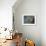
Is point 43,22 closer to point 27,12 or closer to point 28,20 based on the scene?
point 28,20

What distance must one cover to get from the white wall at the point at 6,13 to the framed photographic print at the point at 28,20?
2.69 feet

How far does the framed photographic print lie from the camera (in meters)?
4.72

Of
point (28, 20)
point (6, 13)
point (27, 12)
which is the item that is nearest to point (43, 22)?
point (28, 20)

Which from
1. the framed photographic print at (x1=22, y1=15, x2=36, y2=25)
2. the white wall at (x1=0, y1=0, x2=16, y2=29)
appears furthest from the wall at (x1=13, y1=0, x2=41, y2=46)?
the white wall at (x1=0, y1=0, x2=16, y2=29)

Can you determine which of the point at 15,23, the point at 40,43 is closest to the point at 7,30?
the point at 15,23

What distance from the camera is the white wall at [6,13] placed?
400 centimetres

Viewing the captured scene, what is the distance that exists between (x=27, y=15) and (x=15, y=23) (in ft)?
1.89

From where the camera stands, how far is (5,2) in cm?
402

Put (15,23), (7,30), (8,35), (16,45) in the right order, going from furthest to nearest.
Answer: (15,23)
(7,30)
(8,35)
(16,45)

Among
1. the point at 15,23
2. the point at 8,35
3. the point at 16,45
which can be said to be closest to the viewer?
the point at 16,45

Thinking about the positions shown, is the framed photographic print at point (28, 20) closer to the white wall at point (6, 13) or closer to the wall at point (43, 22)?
the wall at point (43, 22)

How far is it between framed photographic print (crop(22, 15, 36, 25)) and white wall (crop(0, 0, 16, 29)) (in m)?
0.82

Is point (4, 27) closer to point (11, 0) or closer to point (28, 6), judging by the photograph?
point (11, 0)

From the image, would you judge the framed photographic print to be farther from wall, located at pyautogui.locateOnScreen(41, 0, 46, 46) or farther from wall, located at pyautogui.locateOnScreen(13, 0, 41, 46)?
wall, located at pyautogui.locateOnScreen(41, 0, 46, 46)
